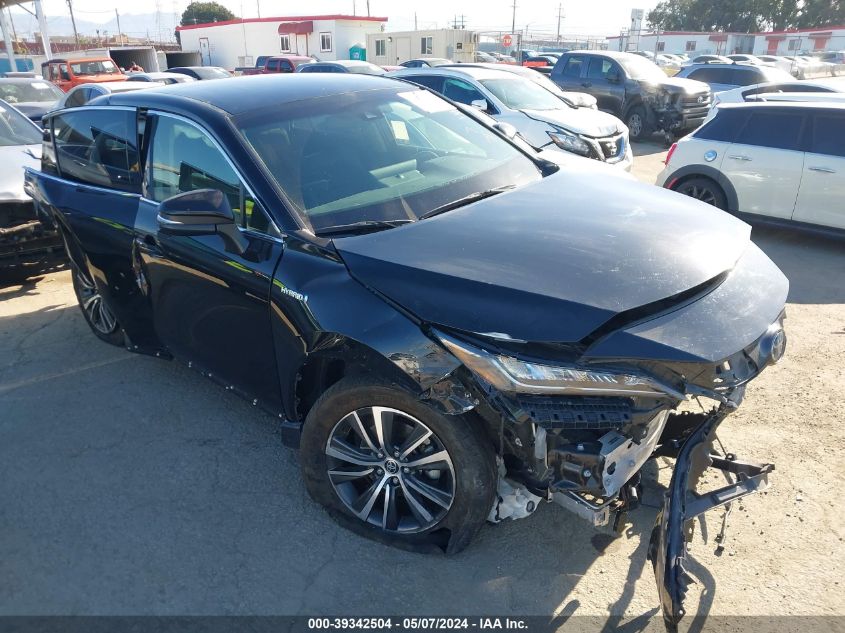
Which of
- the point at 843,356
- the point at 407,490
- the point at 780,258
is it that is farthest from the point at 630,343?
the point at 780,258

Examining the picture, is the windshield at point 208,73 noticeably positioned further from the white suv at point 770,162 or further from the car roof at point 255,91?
the car roof at point 255,91

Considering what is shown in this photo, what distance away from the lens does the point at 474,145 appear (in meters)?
3.85

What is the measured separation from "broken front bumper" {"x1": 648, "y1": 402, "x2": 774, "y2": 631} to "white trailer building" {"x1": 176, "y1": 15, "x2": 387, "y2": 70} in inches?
1569

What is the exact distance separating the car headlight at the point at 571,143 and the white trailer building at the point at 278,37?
108 ft

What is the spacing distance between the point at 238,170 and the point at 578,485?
2.06 meters

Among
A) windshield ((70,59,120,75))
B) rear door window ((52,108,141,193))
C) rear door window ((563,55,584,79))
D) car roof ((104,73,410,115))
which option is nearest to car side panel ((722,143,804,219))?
car roof ((104,73,410,115))

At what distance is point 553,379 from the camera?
2230 millimetres

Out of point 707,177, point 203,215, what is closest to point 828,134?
point 707,177

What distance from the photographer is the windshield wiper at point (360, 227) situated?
112 inches

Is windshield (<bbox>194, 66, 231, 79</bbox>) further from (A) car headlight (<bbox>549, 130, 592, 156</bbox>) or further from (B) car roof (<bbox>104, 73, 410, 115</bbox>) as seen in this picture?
(B) car roof (<bbox>104, 73, 410, 115</bbox>)

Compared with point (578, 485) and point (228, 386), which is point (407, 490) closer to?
point (578, 485)

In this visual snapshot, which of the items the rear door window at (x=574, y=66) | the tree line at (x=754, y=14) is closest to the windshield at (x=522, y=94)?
the rear door window at (x=574, y=66)

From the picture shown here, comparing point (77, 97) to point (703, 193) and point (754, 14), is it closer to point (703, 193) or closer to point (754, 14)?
point (703, 193)

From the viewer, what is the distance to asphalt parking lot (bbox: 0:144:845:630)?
2.63 m
